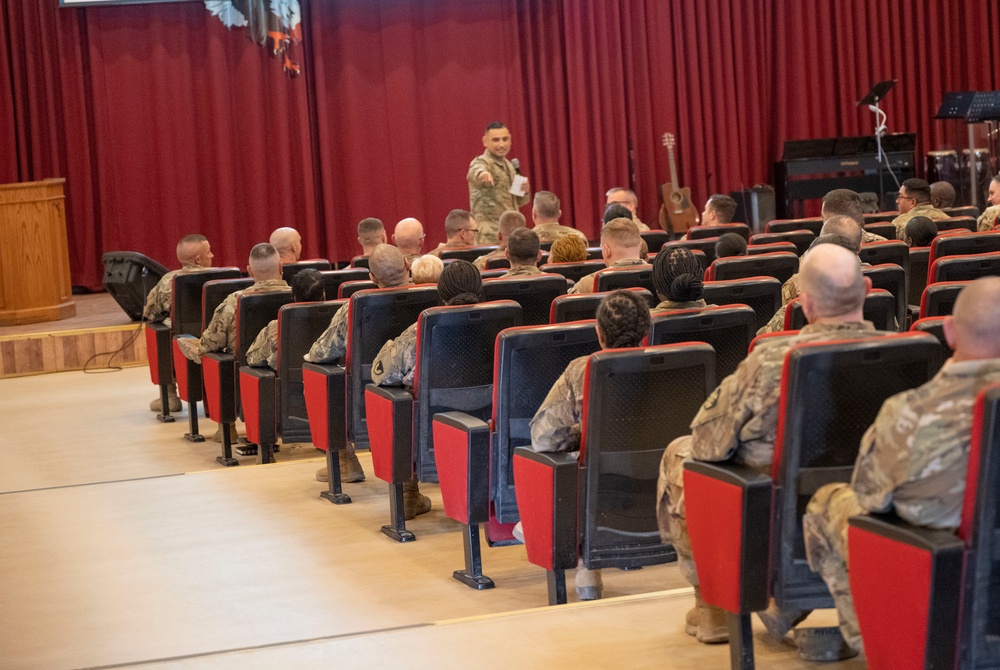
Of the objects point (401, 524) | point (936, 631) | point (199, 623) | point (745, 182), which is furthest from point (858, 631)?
point (745, 182)

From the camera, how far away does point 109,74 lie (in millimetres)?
12141

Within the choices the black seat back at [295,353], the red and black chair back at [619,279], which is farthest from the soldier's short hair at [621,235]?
the black seat back at [295,353]

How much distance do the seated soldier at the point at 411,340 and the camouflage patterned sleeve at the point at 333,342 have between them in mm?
317

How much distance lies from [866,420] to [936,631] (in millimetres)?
615

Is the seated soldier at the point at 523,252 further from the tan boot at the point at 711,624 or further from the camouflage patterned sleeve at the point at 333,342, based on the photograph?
the tan boot at the point at 711,624

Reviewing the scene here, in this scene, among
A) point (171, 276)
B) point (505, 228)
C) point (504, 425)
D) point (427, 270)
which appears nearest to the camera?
point (504, 425)

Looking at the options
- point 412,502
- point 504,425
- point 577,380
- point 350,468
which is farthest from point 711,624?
point 350,468

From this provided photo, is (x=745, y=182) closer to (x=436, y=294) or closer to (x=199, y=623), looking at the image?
(x=436, y=294)

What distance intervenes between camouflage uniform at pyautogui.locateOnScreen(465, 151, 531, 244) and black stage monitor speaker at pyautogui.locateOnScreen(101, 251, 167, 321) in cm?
244

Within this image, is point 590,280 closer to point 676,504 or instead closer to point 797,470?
point 676,504

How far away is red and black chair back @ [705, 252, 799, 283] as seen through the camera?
5.78 meters

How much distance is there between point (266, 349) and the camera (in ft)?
19.9

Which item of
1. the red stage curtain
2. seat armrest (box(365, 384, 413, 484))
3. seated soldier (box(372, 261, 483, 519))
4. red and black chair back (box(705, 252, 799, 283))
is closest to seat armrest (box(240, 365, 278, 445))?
seated soldier (box(372, 261, 483, 519))

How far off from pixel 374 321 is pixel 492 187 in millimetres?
5401
